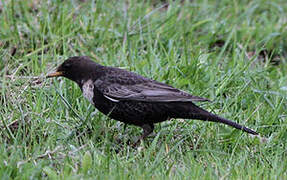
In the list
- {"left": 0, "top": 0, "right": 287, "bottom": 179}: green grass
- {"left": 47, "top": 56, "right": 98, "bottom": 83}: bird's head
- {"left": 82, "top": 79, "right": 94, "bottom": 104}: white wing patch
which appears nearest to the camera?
{"left": 0, "top": 0, "right": 287, "bottom": 179}: green grass

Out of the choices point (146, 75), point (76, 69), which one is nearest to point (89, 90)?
point (76, 69)

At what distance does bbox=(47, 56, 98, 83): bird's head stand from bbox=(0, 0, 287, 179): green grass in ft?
0.55

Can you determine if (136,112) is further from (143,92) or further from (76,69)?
(76,69)

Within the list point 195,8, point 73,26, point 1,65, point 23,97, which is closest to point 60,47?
point 73,26

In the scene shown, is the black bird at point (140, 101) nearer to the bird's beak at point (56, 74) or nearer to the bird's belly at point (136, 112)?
the bird's belly at point (136, 112)

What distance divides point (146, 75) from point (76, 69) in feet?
2.98

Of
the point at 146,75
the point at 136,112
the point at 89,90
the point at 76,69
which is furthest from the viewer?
the point at 146,75

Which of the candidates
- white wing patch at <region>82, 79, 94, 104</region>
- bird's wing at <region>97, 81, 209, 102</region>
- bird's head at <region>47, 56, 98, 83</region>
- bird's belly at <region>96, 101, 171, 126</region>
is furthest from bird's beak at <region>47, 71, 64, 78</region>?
bird's belly at <region>96, 101, 171, 126</region>

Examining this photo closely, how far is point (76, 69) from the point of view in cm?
556

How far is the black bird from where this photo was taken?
5.04 meters

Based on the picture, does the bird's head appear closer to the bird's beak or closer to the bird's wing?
the bird's beak

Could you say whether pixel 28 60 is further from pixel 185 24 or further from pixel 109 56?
pixel 185 24

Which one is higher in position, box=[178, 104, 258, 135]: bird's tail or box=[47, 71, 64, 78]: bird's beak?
box=[47, 71, 64, 78]: bird's beak

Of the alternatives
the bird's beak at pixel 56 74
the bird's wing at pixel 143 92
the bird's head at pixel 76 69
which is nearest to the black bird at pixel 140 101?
the bird's wing at pixel 143 92
